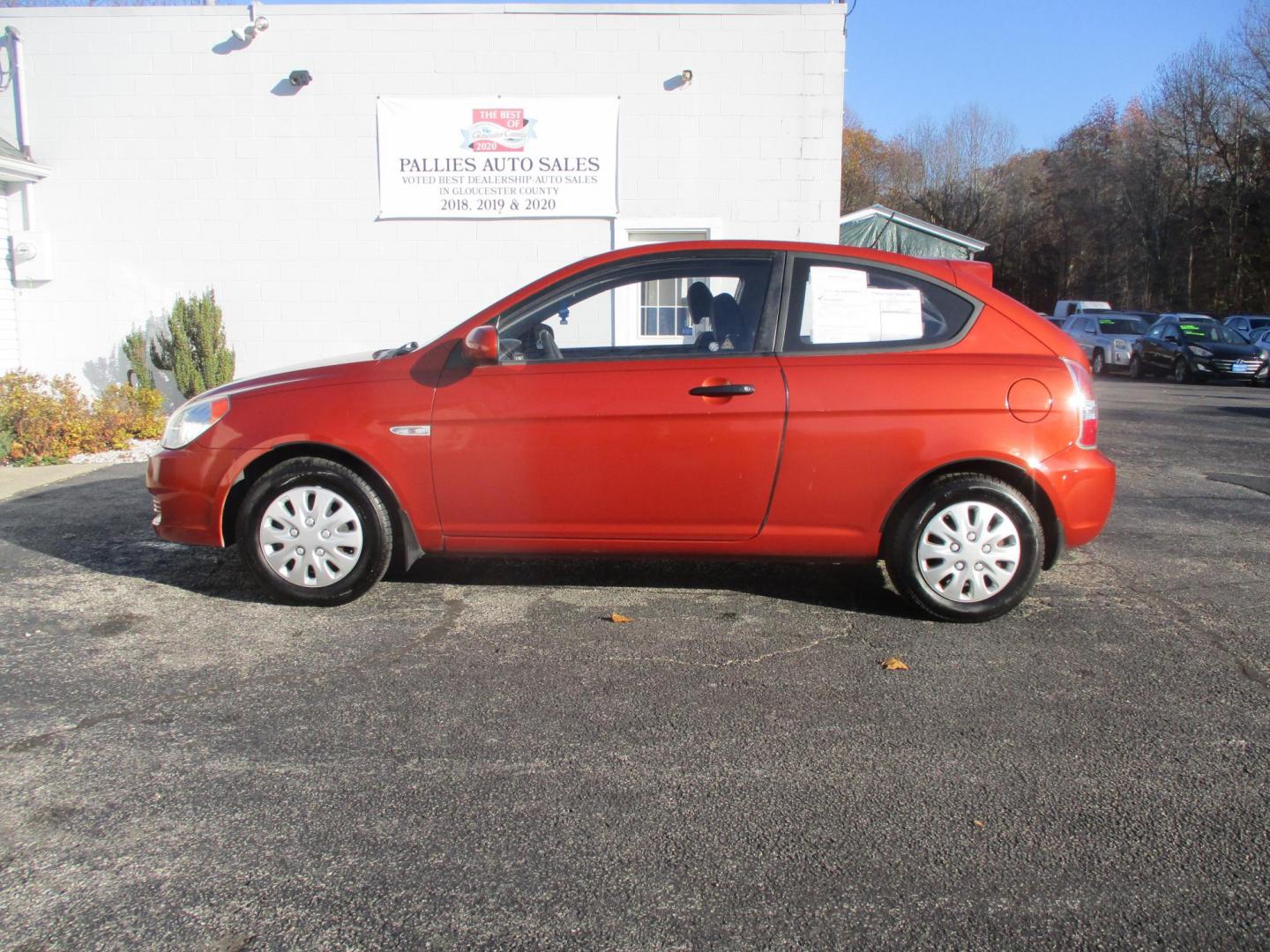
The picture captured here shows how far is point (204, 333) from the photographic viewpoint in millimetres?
10781

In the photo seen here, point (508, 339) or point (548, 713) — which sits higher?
point (508, 339)

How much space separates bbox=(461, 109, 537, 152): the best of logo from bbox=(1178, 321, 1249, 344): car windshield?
18880mm

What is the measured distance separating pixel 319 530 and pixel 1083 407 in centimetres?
354

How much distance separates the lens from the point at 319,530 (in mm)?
4617

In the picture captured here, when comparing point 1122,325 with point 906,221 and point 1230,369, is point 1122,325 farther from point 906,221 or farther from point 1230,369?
point 906,221

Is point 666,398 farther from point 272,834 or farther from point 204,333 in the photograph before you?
point 204,333

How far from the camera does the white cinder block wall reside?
35.5 ft

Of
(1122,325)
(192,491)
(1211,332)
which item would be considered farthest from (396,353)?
(1122,325)

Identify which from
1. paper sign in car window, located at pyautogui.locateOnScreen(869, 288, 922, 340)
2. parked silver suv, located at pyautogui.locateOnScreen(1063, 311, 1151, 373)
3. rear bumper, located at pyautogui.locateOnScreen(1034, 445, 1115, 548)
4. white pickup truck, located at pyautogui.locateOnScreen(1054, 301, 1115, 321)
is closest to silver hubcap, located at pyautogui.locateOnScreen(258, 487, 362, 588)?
paper sign in car window, located at pyautogui.locateOnScreen(869, 288, 922, 340)

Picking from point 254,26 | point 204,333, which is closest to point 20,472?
point 204,333

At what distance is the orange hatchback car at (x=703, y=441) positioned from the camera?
4.44 m

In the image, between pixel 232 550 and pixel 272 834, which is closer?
pixel 272 834

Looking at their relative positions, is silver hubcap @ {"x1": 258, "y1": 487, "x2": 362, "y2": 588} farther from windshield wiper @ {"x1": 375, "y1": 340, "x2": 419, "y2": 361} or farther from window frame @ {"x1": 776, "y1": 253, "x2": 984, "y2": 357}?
window frame @ {"x1": 776, "y1": 253, "x2": 984, "y2": 357}

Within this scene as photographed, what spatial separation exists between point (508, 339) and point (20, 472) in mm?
6029
